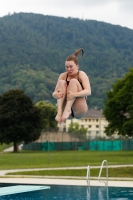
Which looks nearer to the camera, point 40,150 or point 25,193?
point 25,193

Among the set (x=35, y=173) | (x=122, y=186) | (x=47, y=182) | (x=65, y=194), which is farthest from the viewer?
(x=35, y=173)

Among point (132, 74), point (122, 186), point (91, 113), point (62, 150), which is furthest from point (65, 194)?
point (91, 113)

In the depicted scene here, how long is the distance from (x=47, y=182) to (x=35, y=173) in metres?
6.38

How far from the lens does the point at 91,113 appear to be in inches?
7480

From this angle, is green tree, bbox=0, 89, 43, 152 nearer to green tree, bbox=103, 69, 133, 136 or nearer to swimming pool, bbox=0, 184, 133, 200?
green tree, bbox=103, 69, 133, 136

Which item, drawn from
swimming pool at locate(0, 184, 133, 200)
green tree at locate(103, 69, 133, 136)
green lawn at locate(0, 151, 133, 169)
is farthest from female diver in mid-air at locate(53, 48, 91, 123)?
green tree at locate(103, 69, 133, 136)

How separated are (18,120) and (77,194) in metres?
63.6

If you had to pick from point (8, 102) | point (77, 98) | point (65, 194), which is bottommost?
point (65, 194)

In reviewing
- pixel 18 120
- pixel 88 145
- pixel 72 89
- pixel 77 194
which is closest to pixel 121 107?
pixel 88 145

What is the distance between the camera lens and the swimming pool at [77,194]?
22.6 meters

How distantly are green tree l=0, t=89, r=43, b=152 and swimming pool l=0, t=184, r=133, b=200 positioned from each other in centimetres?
5900

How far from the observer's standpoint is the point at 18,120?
3406 inches

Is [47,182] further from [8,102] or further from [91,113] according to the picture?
[91,113]

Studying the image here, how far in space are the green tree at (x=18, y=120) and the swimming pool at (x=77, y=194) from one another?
58999mm
